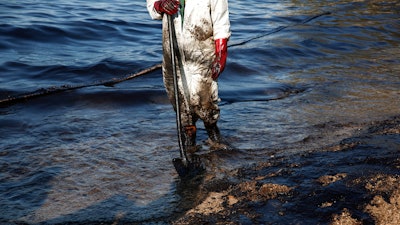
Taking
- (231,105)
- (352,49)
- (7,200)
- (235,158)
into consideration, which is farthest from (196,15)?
(352,49)

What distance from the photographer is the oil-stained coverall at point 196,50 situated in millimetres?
4652

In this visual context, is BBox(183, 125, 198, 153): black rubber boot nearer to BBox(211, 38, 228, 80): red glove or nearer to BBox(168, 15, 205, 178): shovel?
BBox(168, 15, 205, 178): shovel

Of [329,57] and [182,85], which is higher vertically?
[182,85]

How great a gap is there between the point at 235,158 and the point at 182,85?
83 centimetres

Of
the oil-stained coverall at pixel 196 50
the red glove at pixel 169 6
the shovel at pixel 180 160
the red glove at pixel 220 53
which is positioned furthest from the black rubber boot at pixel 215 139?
the red glove at pixel 169 6

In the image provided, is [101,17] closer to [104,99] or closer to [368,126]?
[104,99]

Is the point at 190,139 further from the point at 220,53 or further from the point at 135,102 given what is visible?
the point at 135,102

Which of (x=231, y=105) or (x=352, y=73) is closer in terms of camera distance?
(x=231, y=105)

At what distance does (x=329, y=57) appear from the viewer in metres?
10.4

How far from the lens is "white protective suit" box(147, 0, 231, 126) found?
4.66 meters

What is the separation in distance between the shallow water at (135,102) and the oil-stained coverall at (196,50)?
0.52m

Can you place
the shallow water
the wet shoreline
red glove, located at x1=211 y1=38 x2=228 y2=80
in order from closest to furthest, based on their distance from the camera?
the wet shoreline → the shallow water → red glove, located at x1=211 y1=38 x2=228 y2=80

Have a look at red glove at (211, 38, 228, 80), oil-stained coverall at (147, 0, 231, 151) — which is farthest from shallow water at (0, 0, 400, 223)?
red glove at (211, 38, 228, 80)

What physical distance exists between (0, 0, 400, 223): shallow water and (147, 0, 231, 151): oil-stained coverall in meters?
0.52
